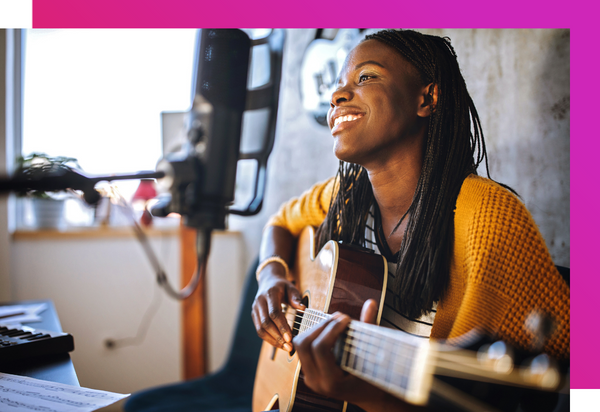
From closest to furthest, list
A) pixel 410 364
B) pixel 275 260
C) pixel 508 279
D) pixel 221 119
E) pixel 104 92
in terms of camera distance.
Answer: pixel 410 364 < pixel 508 279 < pixel 275 260 < pixel 221 119 < pixel 104 92

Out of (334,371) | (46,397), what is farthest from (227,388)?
(334,371)

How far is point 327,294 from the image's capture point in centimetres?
63

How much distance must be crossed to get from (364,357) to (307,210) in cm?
47

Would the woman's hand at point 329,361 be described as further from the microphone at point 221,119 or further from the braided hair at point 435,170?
the microphone at point 221,119

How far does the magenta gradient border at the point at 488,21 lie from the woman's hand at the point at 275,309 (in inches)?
18.2

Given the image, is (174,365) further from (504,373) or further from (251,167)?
(504,373)

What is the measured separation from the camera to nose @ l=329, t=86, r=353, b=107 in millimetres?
669

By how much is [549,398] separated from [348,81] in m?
0.61

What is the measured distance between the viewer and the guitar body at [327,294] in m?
0.60

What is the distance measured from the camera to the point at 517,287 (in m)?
0.51

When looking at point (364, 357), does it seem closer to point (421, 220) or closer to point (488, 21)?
point (421, 220)

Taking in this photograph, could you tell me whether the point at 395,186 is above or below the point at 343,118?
below

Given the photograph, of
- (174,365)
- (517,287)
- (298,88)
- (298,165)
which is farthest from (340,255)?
(174,365)

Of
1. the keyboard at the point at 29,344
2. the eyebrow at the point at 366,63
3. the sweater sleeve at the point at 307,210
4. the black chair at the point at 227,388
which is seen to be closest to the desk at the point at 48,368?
the keyboard at the point at 29,344
